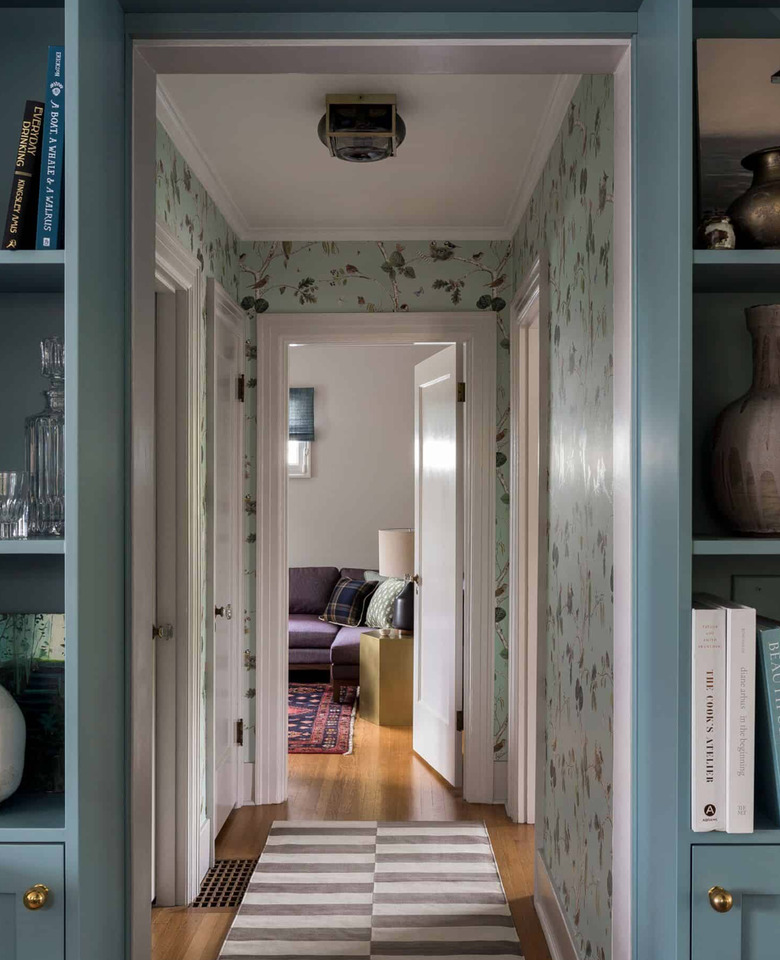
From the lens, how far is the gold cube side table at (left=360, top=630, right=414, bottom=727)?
5.14m

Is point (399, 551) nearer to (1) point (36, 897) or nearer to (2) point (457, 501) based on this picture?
(2) point (457, 501)

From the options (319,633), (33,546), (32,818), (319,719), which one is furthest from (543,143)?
(319,633)

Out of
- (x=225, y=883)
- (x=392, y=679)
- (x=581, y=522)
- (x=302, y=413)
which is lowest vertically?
(x=225, y=883)

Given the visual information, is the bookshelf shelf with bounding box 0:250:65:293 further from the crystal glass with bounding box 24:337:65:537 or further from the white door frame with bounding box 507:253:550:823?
the white door frame with bounding box 507:253:550:823

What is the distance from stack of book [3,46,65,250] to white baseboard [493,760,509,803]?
10.8 feet

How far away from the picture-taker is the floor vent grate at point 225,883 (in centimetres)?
295

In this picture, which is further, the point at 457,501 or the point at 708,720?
the point at 457,501

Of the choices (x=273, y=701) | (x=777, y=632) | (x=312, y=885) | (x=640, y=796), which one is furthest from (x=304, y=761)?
(x=777, y=632)

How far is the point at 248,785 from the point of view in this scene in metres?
3.92

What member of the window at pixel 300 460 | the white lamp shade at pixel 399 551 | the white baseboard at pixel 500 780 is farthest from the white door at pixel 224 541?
the window at pixel 300 460

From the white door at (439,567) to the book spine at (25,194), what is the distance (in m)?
2.79

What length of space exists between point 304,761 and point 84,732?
347cm

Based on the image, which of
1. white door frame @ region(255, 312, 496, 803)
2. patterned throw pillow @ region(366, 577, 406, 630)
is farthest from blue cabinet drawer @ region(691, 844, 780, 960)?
patterned throw pillow @ region(366, 577, 406, 630)

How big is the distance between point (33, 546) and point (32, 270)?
426 millimetres
